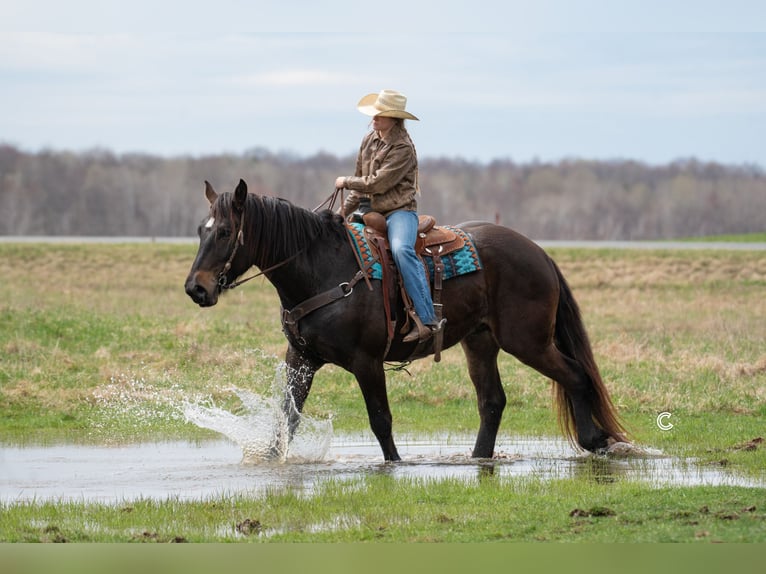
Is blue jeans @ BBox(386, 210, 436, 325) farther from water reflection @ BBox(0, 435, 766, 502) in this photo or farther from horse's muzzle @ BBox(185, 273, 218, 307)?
horse's muzzle @ BBox(185, 273, 218, 307)

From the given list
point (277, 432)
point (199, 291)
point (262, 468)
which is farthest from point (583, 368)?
point (199, 291)

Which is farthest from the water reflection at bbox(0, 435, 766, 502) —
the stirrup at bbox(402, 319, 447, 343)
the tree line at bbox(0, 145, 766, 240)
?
the tree line at bbox(0, 145, 766, 240)

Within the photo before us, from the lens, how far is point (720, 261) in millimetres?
33719

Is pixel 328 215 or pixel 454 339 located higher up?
pixel 328 215

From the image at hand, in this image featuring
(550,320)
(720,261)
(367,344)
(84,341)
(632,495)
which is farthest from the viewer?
(720,261)

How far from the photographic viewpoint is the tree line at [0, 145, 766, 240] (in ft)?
234

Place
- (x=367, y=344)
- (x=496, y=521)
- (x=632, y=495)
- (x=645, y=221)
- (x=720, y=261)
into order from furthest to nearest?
(x=645, y=221), (x=720, y=261), (x=367, y=344), (x=632, y=495), (x=496, y=521)

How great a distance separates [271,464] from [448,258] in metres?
2.43

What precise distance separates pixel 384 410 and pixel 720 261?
2552 centimetres

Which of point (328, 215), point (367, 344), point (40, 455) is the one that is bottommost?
point (40, 455)

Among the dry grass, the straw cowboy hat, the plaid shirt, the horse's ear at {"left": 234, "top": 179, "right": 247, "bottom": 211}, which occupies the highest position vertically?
the straw cowboy hat

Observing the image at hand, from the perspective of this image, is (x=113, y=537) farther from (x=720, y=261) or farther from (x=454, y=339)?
A: (x=720, y=261)

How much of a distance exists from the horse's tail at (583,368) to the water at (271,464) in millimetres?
296

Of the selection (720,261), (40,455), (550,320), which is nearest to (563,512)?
(550,320)
